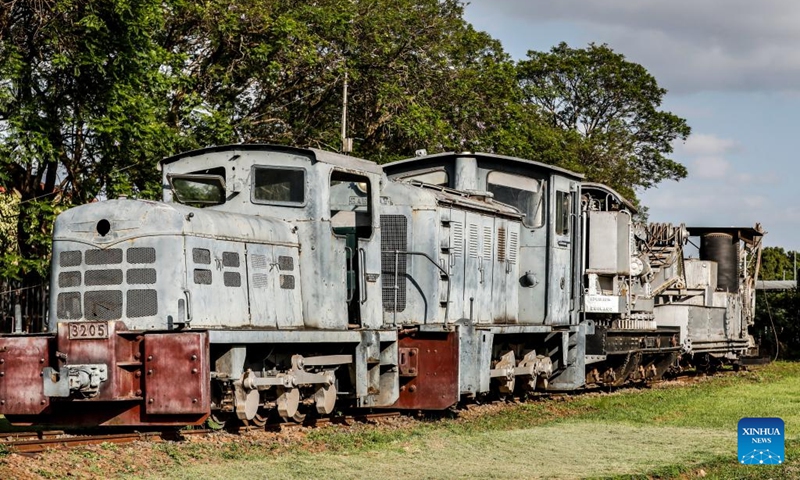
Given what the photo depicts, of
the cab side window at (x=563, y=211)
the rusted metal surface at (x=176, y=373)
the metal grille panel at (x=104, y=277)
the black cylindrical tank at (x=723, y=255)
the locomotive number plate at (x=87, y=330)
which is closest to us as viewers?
the rusted metal surface at (x=176, y=373)

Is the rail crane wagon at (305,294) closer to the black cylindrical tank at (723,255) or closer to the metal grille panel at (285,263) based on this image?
the metal grille panel at (285,263)

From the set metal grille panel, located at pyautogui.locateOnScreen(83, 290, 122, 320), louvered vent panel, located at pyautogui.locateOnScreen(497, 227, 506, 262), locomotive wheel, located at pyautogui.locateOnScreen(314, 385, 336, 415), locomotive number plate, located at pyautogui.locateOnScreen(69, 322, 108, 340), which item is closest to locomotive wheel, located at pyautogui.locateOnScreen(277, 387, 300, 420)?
locomotive wheel, located at pyautogui.locateOnScreen(314, 385, 336, 415)

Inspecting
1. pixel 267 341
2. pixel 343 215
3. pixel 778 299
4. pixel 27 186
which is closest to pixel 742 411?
pixel 343 215

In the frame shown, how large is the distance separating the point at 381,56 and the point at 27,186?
9.15 meters

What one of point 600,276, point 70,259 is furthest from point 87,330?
point 600,276

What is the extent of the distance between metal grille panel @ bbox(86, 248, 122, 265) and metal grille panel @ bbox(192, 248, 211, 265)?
74 centimetres

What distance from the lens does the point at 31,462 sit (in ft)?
32.0

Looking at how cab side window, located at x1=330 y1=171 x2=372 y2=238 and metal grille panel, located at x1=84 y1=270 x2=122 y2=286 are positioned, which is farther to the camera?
cab side window, located at x1=330 y1=171 x2=372 y2=238

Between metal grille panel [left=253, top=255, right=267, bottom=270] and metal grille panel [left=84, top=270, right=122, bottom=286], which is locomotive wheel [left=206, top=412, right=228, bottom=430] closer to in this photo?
metal grille panel [left=253, top=255, right=267, bottom=270]

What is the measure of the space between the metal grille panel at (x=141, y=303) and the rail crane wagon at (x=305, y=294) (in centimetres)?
2

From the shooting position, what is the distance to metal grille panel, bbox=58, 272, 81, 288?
11383mm

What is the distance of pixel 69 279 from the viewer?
1145 centimetres

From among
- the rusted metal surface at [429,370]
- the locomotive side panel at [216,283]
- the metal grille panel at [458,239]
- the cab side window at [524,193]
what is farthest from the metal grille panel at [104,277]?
the cab side window at [524,193]

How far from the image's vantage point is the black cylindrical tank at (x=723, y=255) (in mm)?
28406
